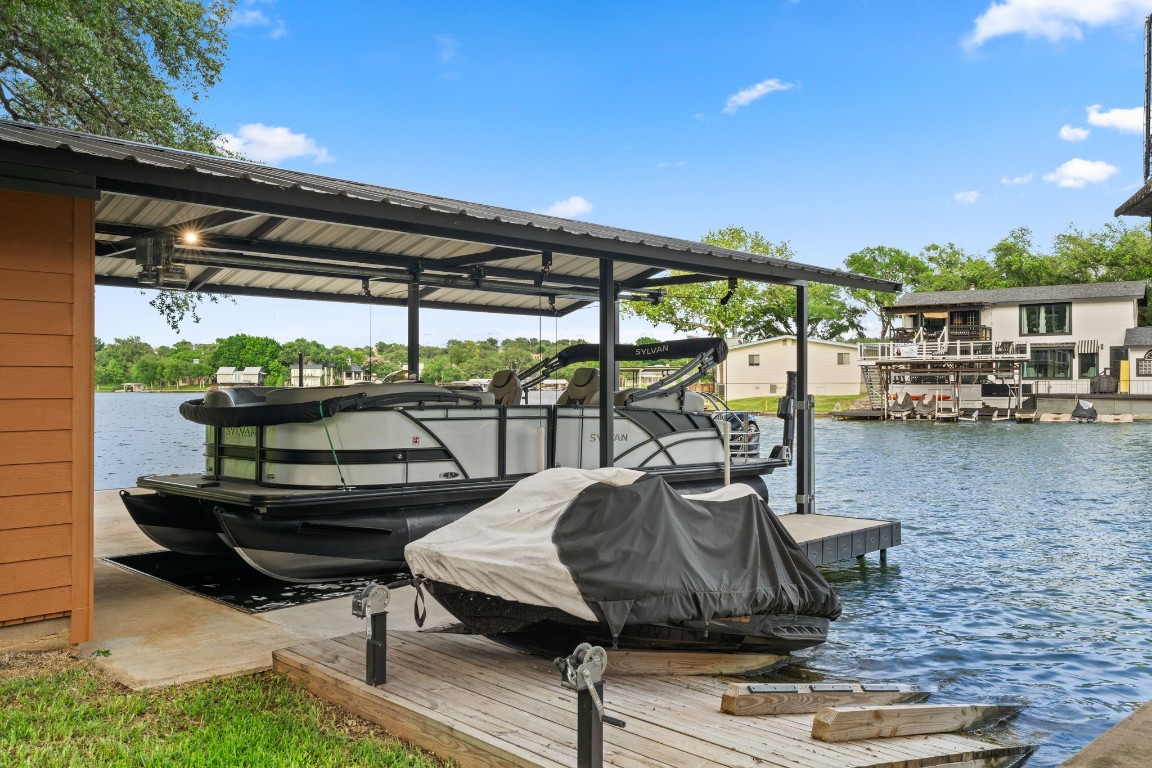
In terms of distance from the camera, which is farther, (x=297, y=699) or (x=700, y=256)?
(x=700, y=256)

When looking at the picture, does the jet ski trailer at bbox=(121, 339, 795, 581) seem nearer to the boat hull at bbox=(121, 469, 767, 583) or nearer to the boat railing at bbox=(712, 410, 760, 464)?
the boat hull at bbox=(121, 469, 767, 583)

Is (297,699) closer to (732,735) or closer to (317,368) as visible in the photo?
(732,735)

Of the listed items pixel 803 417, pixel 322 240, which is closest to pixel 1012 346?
pixel 803 417

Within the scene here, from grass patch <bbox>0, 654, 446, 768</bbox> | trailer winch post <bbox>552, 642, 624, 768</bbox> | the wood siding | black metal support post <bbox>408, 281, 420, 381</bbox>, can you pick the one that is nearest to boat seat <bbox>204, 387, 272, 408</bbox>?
black metal support post <bbox>408, 281, 420, 381</bbox>

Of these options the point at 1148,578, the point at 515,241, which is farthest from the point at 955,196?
the point at 515,241

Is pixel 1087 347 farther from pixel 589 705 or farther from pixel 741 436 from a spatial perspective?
pixel 589 705

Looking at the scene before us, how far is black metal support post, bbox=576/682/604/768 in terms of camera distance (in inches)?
148

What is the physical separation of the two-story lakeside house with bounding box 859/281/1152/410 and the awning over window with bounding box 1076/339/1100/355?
0.17ft

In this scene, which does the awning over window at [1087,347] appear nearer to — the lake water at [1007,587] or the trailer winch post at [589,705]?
the lake water at [1007,587]

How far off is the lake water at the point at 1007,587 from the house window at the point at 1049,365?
26.2 metres

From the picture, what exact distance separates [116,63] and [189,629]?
1624 centimetres

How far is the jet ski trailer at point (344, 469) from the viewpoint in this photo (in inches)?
334

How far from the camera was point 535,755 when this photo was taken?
4012mm

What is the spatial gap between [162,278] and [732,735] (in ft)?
26.2
